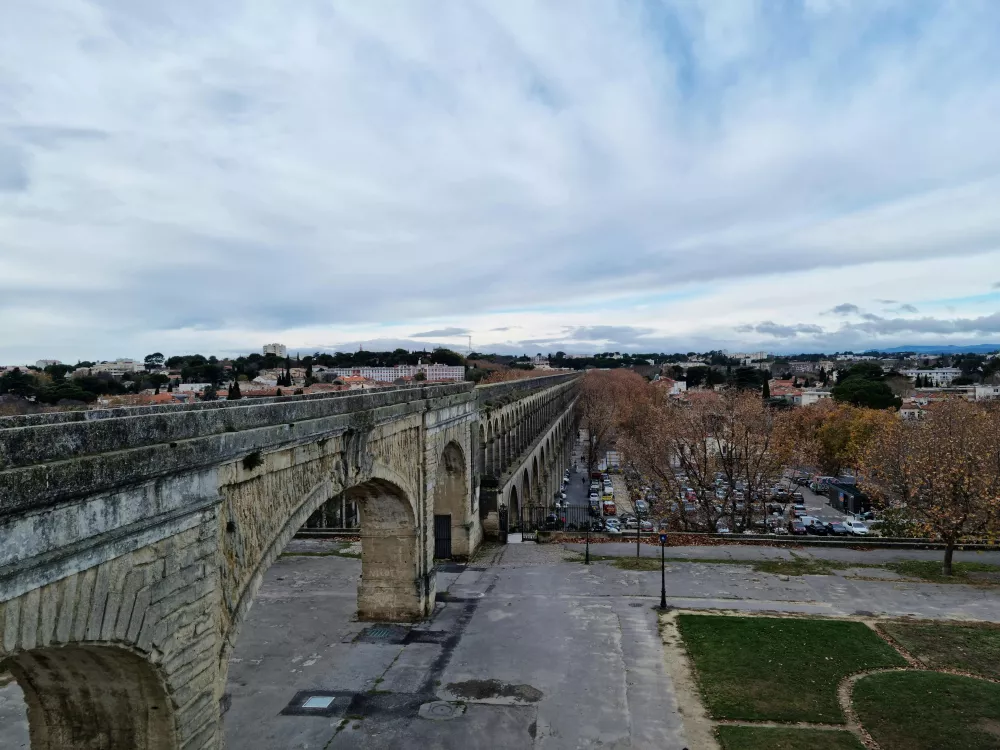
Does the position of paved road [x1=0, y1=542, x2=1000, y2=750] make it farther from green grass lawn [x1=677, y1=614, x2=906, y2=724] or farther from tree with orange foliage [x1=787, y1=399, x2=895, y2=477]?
tree with orange foliage [x1=787, y1=399, x2=895, y2=477]

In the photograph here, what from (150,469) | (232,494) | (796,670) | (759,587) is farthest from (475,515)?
(150,469)

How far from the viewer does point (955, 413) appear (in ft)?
92.5

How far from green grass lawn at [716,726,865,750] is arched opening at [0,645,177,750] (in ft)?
28.6

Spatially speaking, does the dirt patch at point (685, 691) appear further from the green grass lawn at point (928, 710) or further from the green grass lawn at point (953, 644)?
the green grass lawn at point (953, 644)

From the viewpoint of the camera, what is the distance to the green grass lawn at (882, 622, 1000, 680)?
1340 centimetres

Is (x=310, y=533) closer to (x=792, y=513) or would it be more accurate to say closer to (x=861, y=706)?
(x=861, y=706)

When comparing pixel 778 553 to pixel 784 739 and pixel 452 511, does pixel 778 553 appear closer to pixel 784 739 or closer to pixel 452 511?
pixel 452 511

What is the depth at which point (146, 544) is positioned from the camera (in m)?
6.10

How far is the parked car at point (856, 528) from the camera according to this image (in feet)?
102

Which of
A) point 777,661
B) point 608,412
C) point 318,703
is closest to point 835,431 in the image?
point 608,412

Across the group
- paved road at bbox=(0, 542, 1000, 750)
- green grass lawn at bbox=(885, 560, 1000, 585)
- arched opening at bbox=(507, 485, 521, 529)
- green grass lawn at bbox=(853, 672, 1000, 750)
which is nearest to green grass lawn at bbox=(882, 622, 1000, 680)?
green grass lawn at bbox=(853, 672, 1000, 750)

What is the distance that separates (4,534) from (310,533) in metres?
21.0

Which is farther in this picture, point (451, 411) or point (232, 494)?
point (451, 411)

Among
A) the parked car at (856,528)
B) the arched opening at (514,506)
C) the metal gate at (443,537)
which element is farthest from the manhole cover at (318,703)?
the parked car at (856,528)
